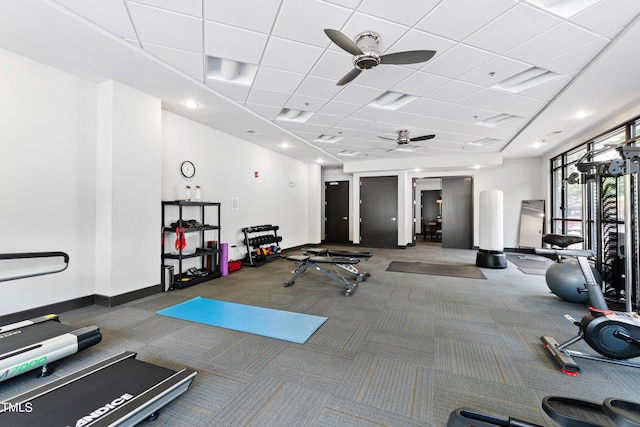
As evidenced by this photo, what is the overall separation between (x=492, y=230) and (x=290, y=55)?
18.1 feet

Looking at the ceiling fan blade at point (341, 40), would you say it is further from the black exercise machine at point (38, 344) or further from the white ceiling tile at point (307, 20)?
the black exercise machine at point (38, 344)

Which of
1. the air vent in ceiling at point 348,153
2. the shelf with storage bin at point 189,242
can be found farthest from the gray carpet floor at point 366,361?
the air vent in ceiling at point 348,153

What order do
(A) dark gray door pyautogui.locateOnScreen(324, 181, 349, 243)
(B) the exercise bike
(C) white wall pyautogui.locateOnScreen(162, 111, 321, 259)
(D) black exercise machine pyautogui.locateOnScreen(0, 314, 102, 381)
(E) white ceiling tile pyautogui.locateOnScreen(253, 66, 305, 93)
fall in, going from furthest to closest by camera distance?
1. (A) dark gray door pyautogui.locateOnScreen(324, 181, 349, 243)
2. (C) white wall pyautogui.locateOnScreen(162, 111, 321, 259)
3. (E) white ceiling tile pyautogui.locateOnScreen(253, 66, 305, 93)
4. (B) the exercise bike
5. (D) black exercise machine pyautogui.locateOnScreen(0, 314, 102, 381)

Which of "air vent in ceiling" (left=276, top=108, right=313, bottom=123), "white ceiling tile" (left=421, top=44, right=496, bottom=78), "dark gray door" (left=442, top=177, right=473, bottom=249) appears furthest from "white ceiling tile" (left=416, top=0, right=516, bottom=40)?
"dark gray door" (left=442, top=177, right=473, bottom=249)

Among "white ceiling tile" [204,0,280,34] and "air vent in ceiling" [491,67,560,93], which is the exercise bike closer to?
"air vent in ceiling" [491,67,560,93]

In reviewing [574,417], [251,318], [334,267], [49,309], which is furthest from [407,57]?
[49,309]

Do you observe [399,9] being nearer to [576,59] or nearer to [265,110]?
[576,59]

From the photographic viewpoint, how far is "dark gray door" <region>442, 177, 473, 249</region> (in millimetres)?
9164

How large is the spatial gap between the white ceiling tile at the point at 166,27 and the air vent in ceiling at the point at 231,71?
557mm

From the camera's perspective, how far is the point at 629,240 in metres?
2.79

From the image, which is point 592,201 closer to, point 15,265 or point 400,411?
point 400,411

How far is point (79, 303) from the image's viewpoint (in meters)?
3.47

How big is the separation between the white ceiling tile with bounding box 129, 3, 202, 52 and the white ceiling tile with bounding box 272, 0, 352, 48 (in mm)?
767

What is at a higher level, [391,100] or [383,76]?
[391,100]
